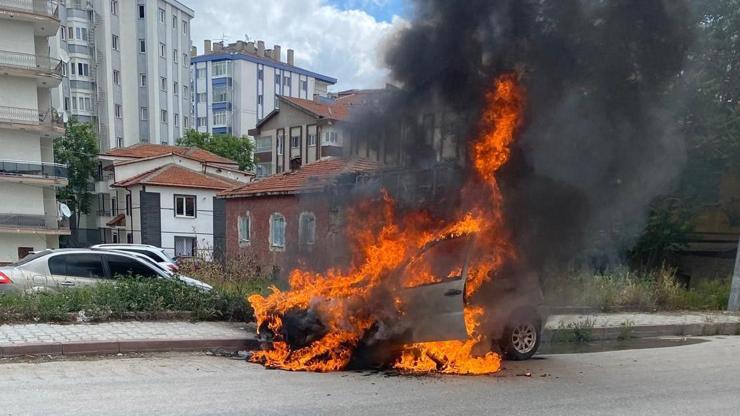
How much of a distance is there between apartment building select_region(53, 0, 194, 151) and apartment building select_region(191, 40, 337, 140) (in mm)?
12832

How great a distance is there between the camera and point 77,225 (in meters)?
51.5

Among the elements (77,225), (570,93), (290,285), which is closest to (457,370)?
(290,285)

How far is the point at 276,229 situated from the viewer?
2319 centimetres

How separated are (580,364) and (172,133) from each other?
6191 centimetres

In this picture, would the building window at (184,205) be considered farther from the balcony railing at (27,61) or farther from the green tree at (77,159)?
the green tree at (77,159)

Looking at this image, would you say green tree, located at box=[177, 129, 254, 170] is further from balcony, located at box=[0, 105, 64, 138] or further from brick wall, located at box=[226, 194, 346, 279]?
brick wall, located at box=[226, 194, 346, 279]

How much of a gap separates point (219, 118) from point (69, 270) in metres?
71.2

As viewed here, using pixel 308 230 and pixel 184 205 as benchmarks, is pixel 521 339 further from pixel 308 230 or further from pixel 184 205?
pixel 184 205

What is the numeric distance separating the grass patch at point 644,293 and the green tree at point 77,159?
45.0 meters

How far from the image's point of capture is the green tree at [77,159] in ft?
155

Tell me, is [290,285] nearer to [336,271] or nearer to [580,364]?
[336,271]

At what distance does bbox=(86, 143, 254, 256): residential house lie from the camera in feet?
126

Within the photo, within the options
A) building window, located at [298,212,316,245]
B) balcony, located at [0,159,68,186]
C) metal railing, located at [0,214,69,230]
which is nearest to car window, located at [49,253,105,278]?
building window, located at [298,212,316,245]

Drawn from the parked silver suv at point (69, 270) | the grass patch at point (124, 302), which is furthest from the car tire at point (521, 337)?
the parked silver suv at point (69, 270)
